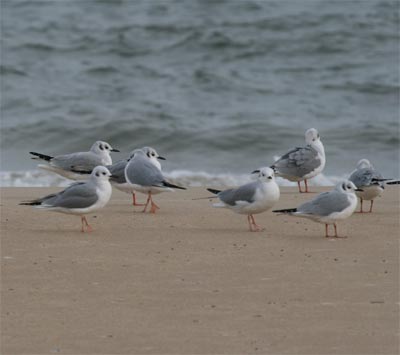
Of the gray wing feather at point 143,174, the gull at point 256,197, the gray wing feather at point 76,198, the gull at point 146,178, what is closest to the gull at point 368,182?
the gull at point 256,197

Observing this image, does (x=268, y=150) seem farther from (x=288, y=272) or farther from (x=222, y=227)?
Answer: (x=288, y=272)

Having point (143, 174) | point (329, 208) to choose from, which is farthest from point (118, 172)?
point (329, 208)

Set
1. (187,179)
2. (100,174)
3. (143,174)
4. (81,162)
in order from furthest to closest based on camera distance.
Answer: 1. (187,179)
2. (81,162)
3. (143,174)
4. (100,174)

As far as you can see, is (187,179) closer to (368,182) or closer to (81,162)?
(81,162)

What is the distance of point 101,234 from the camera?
963 cm

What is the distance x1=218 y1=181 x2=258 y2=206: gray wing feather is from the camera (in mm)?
9844

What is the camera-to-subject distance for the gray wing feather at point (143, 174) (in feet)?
35.4

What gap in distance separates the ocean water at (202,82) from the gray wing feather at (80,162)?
9.09 feet

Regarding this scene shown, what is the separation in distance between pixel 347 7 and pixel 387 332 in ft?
74.9

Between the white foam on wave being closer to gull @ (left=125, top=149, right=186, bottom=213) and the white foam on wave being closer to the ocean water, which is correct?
the ocean water

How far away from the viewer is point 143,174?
10844mm

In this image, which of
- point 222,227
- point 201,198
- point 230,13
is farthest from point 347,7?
point 222,227

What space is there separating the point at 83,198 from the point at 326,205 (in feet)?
7.33

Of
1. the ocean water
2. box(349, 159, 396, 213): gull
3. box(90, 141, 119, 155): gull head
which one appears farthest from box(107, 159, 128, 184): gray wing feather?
the ocean water
